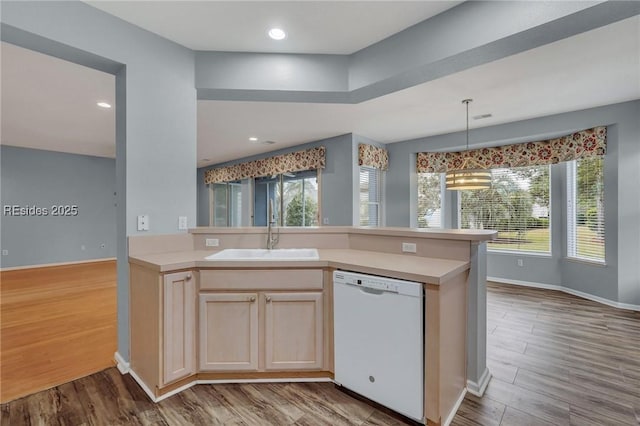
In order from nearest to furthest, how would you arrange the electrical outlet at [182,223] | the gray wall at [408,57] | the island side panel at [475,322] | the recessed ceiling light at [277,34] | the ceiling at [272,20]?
the gray wall at [408,57] < the island side panel at [475,322] < the ceiling at [272,20] < the recessed ceiling light at [277,34] < the electrical outlet at [182,223]

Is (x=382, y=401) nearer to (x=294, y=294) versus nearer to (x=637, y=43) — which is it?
(x=294, y=294)

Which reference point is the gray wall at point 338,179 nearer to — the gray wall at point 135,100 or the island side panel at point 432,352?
the gray wall at point 135,100

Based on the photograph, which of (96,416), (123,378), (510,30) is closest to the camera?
(96,416)

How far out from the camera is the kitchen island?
1.94 metres

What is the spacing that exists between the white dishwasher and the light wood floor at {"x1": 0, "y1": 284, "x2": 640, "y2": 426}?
0.54 feet

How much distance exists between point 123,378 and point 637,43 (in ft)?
16.0

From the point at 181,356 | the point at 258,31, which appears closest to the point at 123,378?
the point at 181,356

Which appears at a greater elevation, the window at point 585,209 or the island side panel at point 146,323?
the window at point 585,209

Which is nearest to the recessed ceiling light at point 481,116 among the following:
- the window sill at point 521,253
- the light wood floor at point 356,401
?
the window sill at point 521,253

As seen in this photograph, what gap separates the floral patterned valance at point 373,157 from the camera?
5.27 m

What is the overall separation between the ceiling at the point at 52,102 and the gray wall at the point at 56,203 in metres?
0.51

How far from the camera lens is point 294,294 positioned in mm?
2084

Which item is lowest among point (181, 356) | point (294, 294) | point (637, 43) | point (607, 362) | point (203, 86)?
point (607, 362)

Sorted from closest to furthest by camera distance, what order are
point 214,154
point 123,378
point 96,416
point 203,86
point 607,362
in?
point 96,416
point 123,378
point 607,362
point 203,86
point 214,154
